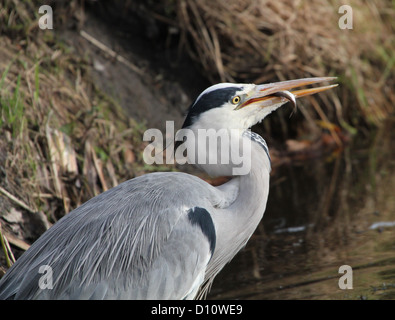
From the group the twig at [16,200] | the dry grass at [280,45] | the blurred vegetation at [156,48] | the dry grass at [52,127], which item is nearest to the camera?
the twig at [16,200]

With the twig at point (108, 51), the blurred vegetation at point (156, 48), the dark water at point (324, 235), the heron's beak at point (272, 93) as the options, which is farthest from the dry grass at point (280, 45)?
the heron's beak at point (272, 93)

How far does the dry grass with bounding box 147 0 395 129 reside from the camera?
7719 millimetres

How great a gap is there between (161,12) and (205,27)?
64 cm

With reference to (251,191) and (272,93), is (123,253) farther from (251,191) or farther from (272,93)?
(272,93)

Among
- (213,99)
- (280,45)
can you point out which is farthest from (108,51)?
(213,99)

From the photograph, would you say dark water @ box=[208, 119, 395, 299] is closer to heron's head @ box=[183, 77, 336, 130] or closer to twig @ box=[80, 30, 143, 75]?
heron's head @ box=[183, 77, 336, 130]

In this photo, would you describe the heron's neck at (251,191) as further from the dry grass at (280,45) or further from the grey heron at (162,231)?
the dry grass at (280,45)

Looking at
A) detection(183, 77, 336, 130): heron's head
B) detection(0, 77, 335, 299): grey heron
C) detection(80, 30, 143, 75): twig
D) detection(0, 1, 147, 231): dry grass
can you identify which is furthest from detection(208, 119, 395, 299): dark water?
detection(80, 30, 143, 75): twig

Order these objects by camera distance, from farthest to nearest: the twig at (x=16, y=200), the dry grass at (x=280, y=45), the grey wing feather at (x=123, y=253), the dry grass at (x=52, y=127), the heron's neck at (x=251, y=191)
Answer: the dry grass at (x=280, y=45) → the dry grass at (x=52, y=127) → the twig at (x=16, y=200) → the heron's neck at (x=251, y=191) → the grey wing feather at (x=123, y=253)

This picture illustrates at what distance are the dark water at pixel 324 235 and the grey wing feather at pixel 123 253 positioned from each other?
817mm

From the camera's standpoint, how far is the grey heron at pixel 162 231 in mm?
3646

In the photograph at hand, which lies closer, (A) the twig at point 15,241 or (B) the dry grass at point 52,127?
(A) the twig at point 15,241

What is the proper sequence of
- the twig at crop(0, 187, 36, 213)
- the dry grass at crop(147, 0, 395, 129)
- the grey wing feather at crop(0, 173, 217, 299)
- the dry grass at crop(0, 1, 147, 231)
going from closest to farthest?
1. the grey wing feather at crop(0, 173, 217, 299)
2. the twig at crop(0, 187, 36, 213)
3. the dry grass at crop(0, 1, 147, 231)
4. the dry grass at crop(147, 0, 395, 129)
